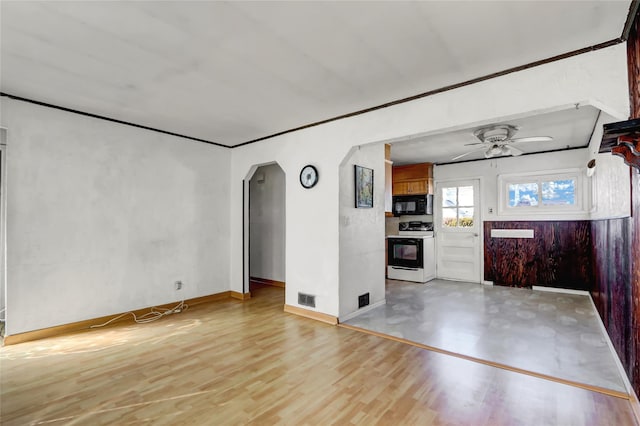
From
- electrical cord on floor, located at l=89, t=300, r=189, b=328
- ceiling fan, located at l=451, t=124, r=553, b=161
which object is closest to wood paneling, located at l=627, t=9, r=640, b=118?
ceiling fan, located at l=451, t=124, r=553, b=161

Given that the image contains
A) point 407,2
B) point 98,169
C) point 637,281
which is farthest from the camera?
point 98,169

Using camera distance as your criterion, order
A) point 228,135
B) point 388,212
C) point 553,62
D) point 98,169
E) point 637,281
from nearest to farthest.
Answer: point 637,281, point 553,62, point 98,169, point 228,135, point 388,212

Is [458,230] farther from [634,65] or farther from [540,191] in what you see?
[634,65]

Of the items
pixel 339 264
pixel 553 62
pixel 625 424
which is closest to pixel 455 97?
pixel 553 62

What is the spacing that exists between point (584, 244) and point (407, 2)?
552 cm

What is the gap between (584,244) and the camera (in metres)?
5.25

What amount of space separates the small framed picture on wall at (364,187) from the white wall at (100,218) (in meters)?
2.38

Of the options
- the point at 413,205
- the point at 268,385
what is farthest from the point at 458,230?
the point at 268,385

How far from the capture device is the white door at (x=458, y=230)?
6.34 meters

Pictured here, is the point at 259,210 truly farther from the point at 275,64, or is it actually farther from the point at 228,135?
the point at 275,64

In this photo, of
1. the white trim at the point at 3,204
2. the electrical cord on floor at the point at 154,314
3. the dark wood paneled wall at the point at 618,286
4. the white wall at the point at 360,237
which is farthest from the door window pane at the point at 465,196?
the white trim at the point at 3,204

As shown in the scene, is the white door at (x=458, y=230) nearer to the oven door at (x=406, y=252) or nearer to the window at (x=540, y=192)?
the window at (x=540, y=192)

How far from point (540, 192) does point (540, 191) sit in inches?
0.8

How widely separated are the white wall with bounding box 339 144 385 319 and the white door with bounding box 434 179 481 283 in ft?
8.72
